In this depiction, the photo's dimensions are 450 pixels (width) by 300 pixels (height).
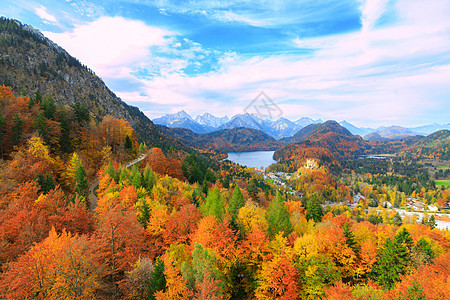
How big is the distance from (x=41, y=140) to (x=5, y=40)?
184 m

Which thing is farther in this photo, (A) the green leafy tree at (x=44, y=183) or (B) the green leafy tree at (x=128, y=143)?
(B) the green leafy tree at (x=128, y=143)

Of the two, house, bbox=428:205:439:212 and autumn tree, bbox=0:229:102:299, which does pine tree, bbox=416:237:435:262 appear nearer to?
autumn tree, bbox=0:229:102:299

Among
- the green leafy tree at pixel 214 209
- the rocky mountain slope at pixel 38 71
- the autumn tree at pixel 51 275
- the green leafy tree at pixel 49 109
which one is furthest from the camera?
the rocky mountain slope at pixel 38 71

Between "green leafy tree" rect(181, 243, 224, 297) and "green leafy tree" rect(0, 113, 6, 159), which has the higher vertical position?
"green leafy tree" rect(0, 113, 6, 159)

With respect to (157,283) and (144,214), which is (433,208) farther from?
(157,283)

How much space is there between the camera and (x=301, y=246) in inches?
1129

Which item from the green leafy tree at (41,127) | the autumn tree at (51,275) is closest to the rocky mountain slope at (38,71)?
the green leafy tree at (41,127)

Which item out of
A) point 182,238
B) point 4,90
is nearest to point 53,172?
point 4,90

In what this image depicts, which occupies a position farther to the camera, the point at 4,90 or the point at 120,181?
the point at 4,90

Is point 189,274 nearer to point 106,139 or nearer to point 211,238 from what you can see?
point 211,238

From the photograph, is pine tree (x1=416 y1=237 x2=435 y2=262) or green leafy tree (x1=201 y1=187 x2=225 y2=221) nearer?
pine tree (x1=416 y1=237 x2=435 y2=262)

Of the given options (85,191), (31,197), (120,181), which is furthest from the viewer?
(120,181)

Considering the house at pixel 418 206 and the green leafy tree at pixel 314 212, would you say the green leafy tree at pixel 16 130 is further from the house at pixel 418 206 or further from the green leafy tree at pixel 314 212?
the house at pixel 418 206

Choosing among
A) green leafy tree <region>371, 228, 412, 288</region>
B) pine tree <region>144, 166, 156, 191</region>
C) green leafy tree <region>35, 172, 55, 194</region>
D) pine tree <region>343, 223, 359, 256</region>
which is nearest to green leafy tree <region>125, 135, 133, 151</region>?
pine tree <region>144, 166, 156, 191</region>
